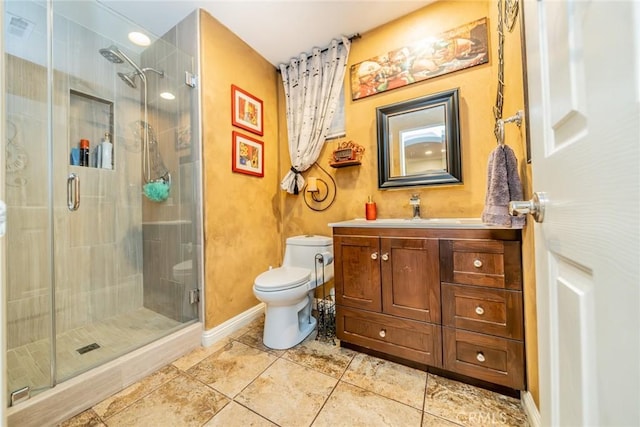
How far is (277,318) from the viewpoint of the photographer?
163cm

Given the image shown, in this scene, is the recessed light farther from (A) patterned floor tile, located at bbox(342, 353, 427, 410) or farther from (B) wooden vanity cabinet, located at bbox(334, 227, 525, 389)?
(A) patterned floor tile, located at bbox(342, 353, 427, 410)

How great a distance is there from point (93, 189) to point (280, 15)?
2.03 meters

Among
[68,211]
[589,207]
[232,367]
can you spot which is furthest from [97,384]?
[589,207]

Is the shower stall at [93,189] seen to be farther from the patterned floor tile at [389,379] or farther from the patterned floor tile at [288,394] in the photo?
the patterned floor tile at [389,379]

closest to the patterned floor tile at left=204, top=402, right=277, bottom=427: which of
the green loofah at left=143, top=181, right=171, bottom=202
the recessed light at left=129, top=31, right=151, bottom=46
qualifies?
the green loofah at left=143, top=181, right=171, bottom=202

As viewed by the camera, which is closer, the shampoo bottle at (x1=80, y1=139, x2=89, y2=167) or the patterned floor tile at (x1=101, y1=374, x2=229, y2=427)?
the patterned floor tile at (x1=101, y1=374, x2=229, y2=427)

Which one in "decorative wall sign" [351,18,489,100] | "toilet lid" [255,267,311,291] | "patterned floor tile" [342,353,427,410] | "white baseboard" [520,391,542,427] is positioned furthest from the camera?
"decorative wall sign" [351,18,489,100]

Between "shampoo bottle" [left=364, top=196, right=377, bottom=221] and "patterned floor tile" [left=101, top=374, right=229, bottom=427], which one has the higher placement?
"shampoo bottle" [left=364, top=196, right=377, bottom=221]

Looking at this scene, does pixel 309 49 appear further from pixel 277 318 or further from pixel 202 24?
pixel 277 318

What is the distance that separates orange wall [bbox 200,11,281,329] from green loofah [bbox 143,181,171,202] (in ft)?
1.60

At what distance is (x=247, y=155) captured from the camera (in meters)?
2.10

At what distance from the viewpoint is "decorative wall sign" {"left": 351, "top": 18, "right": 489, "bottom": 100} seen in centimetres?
164

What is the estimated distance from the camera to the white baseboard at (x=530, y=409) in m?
0.96

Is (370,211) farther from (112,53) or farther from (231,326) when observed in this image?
(112,53)
